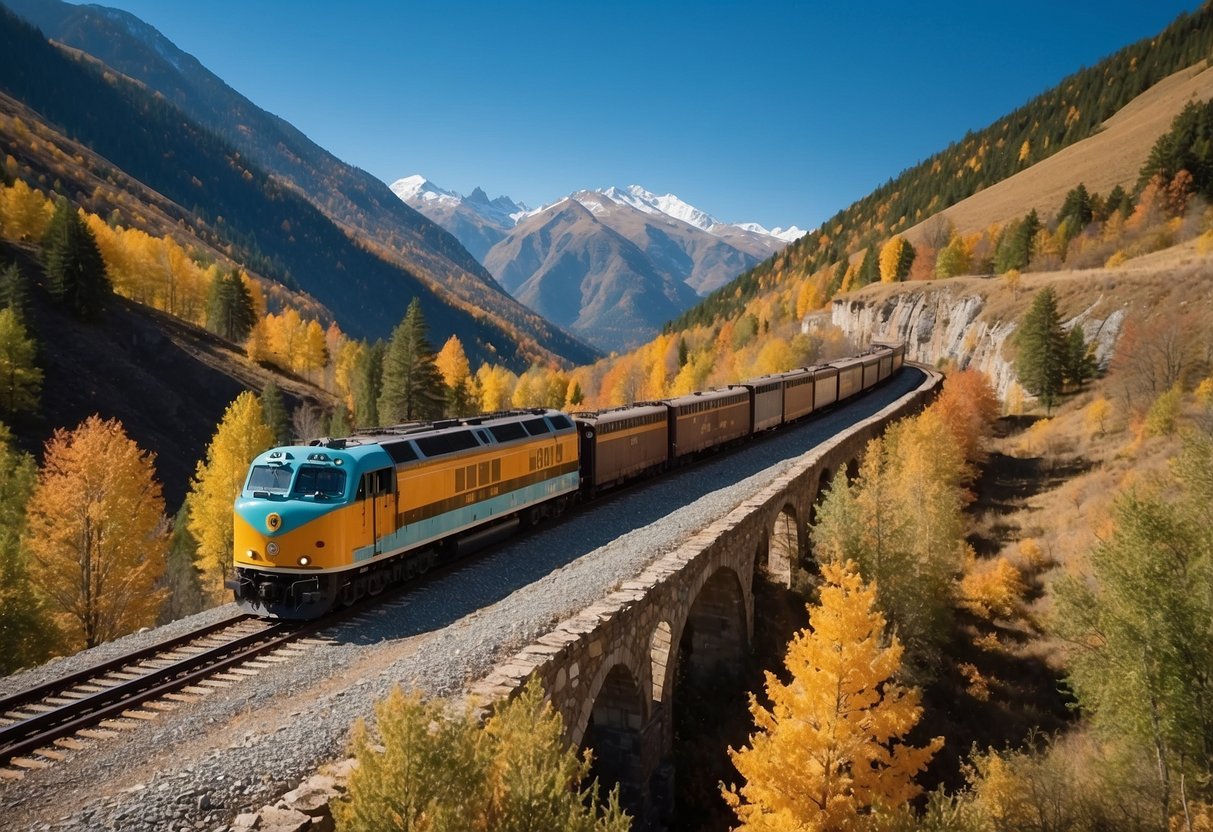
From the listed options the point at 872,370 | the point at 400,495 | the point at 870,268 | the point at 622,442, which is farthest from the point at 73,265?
the point at 870,268

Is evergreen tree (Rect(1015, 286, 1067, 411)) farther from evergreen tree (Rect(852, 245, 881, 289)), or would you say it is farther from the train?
evergreen tree (Rect(852, 245, 881, 289))

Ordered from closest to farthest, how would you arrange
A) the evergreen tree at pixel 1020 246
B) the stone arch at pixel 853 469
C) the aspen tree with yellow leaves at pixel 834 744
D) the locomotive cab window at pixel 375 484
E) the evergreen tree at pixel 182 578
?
the aspen tree with yellow leaves at pixel 834 744
the locomotive cab window at pixel 375 484
the stone arch at pixel 853 469
the evergreen tree at pixel 182 578
the evergreen tree at pixel 1020 246

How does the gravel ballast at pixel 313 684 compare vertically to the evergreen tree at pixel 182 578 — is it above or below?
above

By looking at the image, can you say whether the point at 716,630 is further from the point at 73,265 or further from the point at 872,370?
the point at 73,265

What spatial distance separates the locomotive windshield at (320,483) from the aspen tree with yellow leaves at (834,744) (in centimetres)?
995

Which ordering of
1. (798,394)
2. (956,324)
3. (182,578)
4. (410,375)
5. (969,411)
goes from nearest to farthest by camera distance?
(182,578)
(798,394)
(969,411)
(410,375)
(956,324)

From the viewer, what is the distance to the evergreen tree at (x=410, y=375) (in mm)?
75188

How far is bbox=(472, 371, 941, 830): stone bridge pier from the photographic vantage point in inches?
476

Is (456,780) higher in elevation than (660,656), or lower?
higher

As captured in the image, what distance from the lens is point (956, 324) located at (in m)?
82.7

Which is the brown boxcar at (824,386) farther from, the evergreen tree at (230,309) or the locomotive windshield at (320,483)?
the evergreen tree at (230,309)

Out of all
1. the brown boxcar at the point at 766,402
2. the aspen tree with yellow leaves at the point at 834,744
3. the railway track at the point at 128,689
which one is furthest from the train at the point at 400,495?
the brown boxcar at the point at 766,402

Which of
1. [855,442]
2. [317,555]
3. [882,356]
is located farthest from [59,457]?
[882,356]

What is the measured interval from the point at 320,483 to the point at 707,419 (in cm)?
2346
